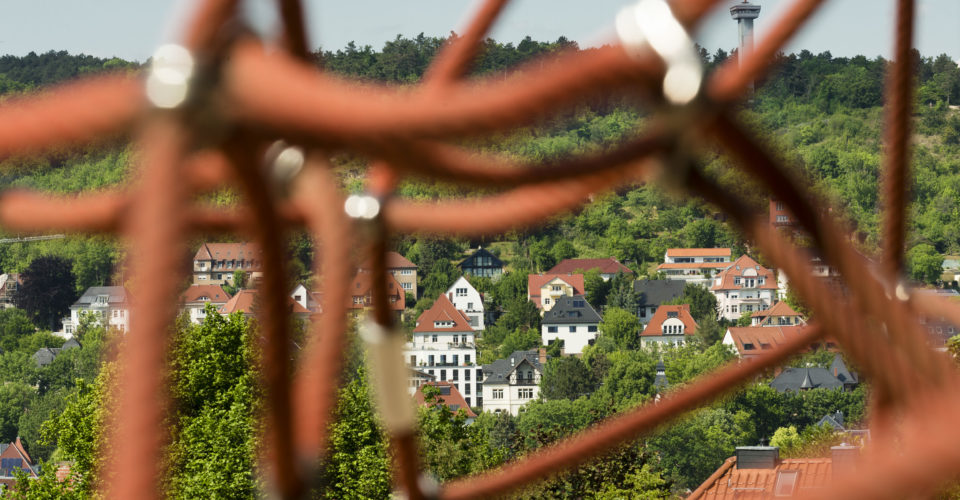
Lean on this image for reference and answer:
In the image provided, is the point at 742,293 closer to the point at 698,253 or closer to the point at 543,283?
the point at 698,253

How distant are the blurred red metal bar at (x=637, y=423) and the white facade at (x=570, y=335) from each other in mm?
95279

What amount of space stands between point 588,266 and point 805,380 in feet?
96.6

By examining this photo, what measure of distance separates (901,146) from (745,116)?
344 millimetres

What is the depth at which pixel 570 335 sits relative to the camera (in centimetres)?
9669

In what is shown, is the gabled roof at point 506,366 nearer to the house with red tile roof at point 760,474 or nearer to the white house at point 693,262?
the white house at point 693,262

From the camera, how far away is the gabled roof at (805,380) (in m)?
81.5

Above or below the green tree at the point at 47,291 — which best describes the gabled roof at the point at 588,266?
above

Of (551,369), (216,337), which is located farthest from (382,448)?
(551,369)

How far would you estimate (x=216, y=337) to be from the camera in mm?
18688

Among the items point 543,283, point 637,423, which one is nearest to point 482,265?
point 543,283

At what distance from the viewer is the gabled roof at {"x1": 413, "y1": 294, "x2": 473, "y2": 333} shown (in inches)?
3561

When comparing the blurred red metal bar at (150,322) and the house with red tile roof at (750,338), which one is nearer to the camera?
the blurred red metal bar at (150,322)

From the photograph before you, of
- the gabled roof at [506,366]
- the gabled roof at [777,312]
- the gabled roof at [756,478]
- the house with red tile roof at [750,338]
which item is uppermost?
the gabled roof at [777,312]

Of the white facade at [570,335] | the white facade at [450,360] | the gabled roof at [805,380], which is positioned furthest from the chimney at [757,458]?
the white facade at [570,335]
